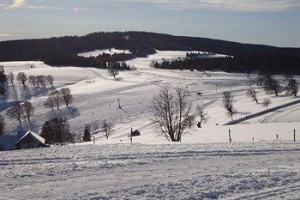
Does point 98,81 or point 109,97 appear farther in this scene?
point 98,81

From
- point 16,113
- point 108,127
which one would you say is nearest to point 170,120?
point 108,127

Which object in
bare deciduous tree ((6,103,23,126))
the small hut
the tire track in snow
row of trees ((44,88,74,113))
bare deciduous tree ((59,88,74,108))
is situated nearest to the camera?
the tire track in snow

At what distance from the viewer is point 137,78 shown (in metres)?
178

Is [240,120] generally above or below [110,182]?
below

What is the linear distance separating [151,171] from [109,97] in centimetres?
11644

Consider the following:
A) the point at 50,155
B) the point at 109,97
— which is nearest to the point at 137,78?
the point at 109,97

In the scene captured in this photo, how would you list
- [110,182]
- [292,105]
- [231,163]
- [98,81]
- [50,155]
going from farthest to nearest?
[98,81]
[292,105]
[50,155]
[231,163]
[110,182]

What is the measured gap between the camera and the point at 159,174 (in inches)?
572

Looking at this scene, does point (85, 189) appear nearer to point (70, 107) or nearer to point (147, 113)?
point (147, 113)

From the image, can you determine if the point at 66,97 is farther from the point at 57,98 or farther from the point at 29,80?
the point at 29,80

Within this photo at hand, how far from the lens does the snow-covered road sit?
11992 mm

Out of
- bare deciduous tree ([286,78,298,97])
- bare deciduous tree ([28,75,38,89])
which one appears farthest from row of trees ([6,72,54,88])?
bare deciduous tree ([286,78,298,97])

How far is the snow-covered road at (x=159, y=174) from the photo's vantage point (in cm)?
1199

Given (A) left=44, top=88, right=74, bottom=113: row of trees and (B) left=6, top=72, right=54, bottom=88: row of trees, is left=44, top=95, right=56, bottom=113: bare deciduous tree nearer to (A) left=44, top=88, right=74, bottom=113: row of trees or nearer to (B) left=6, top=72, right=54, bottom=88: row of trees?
(A) left=44, top=88, right=74, bottom=113: row of trees
